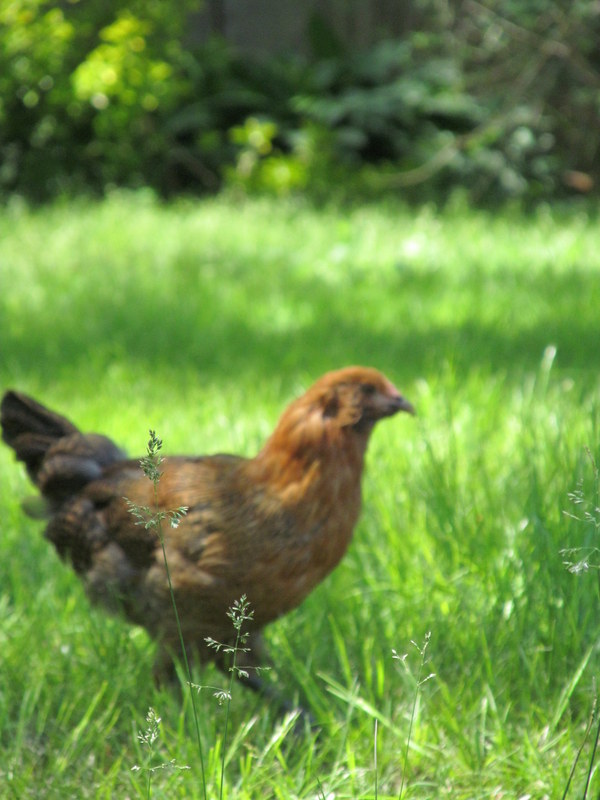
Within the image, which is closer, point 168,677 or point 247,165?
point 168,677

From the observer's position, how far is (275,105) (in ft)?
32.4

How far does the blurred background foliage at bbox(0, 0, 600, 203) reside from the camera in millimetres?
8750

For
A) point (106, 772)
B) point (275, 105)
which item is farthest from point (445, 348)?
point (275, 105)

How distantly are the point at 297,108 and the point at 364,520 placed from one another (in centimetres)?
716

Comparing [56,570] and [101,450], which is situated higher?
[101,450]

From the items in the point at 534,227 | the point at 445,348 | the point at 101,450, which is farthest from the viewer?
the point at 534,227

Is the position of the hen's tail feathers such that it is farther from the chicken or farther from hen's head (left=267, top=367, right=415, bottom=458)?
hen's head (left=267, top=367, right=415, bottom=458)

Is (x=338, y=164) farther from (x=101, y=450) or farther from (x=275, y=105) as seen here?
(x=101, y=450)

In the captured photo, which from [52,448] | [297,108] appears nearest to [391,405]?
[52,448]

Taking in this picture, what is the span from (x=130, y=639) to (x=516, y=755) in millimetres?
965

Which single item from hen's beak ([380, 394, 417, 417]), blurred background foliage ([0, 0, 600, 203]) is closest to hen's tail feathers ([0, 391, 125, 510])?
hen's beak ([380, 394, 417, 417])

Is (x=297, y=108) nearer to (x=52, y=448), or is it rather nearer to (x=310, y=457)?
(x=52, y=448)

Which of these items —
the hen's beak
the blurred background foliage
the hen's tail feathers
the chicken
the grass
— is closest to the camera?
the grass

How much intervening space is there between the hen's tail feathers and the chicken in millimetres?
140
